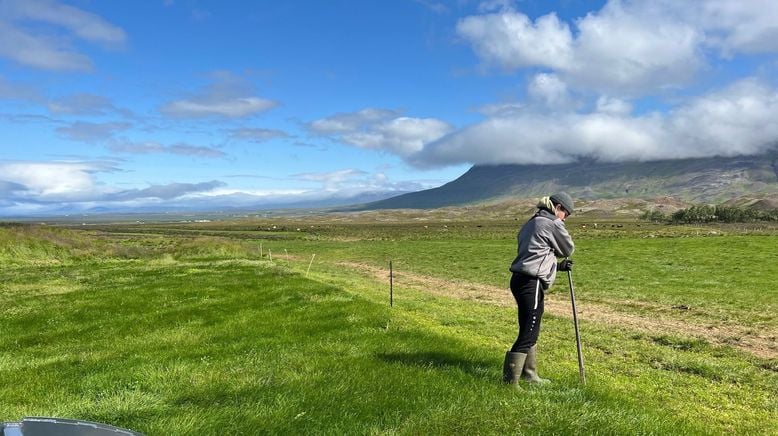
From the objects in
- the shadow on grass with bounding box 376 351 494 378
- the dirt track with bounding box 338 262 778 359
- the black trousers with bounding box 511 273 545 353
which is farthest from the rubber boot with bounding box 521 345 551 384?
the dirt track with bounding box 338 262 778 359

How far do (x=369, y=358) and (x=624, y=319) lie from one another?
14712 millimetres

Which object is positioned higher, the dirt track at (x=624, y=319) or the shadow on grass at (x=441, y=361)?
the shadow on grass at (x=441, y=361)

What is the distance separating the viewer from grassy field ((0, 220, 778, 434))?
7.25m

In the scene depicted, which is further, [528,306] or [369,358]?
[369,358]

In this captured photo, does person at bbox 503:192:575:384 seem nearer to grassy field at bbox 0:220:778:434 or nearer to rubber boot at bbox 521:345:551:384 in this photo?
rubber boot at bbox 521:345:551:384

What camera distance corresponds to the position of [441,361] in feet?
34.0

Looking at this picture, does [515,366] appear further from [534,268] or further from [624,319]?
[624,319]

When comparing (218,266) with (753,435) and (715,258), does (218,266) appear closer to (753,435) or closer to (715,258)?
(753,435)

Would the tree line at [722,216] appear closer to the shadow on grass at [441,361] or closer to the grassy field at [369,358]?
the grassy field at [369,358]

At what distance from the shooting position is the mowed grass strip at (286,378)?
697cm

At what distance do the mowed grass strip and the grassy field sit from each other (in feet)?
0.14

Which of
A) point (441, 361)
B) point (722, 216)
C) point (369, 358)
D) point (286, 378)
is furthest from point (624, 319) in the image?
point (722, 216)

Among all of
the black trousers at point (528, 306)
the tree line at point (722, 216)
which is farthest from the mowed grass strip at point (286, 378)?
the tree line at point (722, 216)

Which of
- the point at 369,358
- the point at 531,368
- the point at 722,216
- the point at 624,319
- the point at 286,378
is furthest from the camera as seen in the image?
the point at 722,216
